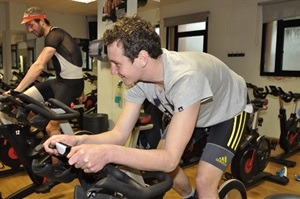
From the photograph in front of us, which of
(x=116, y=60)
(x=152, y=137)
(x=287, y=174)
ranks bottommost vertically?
(x=287, y=174)

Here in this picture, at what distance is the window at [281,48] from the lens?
4.33 meters

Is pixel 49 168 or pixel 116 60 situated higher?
pixel 116 60

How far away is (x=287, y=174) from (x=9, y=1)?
6089 millimetres

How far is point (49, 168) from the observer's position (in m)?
0.94

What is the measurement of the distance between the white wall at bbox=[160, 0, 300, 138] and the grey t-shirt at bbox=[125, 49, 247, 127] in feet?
10.9

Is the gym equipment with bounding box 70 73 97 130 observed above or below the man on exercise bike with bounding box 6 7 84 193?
below

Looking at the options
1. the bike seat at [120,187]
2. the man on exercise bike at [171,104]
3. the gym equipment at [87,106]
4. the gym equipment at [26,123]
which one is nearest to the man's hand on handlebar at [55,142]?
the man on exercise bike at [171,104]

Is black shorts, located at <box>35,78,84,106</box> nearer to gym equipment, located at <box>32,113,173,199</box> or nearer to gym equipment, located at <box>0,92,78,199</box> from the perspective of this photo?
gym equipment, located at <box>0,92,78,199</box>

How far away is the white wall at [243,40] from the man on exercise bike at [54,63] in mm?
3121

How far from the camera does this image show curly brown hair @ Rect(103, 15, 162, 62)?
3.51 ft

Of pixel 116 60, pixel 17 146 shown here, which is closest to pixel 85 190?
pixel 116 60

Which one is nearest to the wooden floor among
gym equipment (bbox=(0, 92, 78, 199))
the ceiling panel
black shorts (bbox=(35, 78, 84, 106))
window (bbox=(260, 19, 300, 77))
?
gym equipment (bbox=(0, 92, 78, 199))

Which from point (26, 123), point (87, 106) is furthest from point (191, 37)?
point (26, 123)

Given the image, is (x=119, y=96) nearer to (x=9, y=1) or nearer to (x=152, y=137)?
(x=152, y=137)
